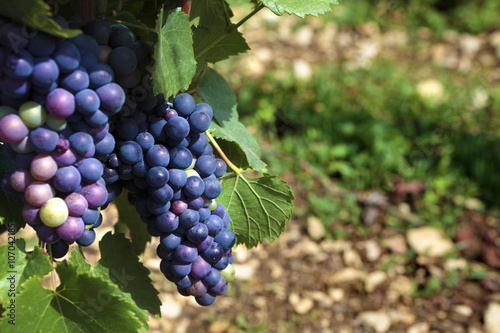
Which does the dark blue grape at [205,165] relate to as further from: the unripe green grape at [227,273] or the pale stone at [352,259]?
the pale stone at [352,259]

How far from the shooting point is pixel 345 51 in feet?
10.9

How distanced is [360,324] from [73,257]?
132 cm

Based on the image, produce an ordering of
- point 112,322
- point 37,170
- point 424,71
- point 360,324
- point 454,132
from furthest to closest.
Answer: point 424,71, point 454,132, point 360,324, point 112,322, point 37,170

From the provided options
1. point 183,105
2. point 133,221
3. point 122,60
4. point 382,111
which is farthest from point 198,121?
point 382,111

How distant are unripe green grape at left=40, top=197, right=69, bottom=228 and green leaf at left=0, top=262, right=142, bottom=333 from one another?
93 mm

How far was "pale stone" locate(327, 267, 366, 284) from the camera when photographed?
6.66 feet

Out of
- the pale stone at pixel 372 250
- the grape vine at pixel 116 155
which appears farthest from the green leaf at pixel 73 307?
the pale stone at pixel 372 250

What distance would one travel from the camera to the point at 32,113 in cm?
56

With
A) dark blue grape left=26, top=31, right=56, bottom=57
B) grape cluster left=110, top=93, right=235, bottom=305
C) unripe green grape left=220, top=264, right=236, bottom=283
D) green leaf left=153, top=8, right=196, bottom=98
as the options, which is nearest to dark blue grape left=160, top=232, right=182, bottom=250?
grape cluster left=110, top=93, right=235, bottom=305

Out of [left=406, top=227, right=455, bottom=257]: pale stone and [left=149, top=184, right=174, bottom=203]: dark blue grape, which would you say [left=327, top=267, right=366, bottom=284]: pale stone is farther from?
[left=149, top=184, right=174, bottom=203]: dark blue grape

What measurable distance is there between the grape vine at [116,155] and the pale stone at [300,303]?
1090 mm

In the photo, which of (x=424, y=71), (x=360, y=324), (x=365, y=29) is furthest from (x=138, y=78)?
(x=365, y=29)

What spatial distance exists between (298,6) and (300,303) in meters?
1.39

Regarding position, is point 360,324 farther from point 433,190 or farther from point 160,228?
point 160,228
